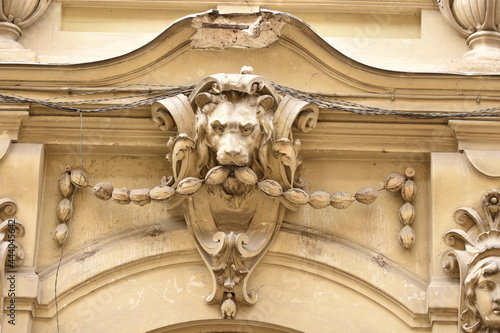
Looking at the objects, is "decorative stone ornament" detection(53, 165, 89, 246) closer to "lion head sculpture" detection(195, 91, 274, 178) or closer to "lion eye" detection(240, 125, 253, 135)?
"lion head sculpture" detection(195, 91, 274, 178)

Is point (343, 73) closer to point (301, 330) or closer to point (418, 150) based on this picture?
point (418, 150)

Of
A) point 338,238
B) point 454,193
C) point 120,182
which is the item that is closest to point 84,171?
point 120,182

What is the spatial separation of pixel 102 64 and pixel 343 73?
4.57 feet

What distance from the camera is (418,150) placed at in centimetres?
925

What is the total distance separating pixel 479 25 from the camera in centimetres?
961

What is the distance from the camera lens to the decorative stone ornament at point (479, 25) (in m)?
9.54

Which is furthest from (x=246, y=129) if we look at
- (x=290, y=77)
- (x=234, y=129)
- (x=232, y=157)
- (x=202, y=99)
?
(x=290, y=77)

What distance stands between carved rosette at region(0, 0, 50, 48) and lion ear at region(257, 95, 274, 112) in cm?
168

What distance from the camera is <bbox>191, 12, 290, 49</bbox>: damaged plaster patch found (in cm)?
918

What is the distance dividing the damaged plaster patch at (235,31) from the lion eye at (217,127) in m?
0.65

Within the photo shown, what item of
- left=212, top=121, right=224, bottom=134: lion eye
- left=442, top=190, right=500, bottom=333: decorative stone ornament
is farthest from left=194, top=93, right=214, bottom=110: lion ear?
left=442, top=190, right=500, bottom=333: decorative stone ornament

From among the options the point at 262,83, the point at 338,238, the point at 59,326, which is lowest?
the point at 59,326

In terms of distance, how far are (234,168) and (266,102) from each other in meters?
0.42

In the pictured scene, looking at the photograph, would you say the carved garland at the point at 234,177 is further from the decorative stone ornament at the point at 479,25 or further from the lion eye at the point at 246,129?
the decorative stone ornament at the point at 479,25
